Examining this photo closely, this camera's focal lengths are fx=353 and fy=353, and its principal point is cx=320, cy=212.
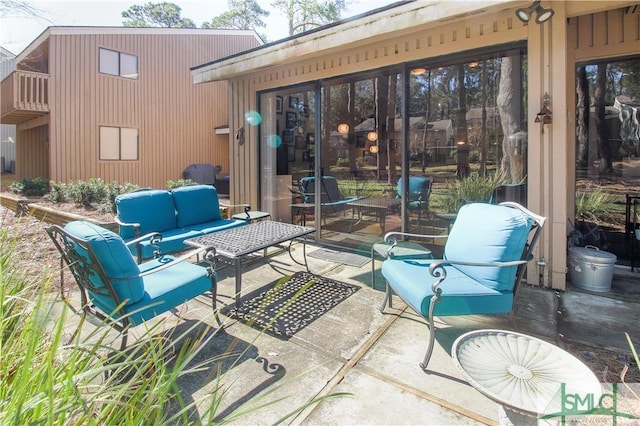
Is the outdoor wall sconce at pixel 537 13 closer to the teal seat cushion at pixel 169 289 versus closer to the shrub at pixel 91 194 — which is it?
the teal seat cushion at pixel 169 289

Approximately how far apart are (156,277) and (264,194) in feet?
12.2

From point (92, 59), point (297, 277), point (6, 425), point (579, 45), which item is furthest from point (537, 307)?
point (92, 59)

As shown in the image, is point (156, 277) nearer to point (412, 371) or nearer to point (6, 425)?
point (6, 425)

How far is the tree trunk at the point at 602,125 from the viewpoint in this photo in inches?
169

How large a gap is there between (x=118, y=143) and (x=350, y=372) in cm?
1235

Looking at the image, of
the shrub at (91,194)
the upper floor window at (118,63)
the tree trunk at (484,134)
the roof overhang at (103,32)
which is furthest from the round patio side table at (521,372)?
the upper floor window at (118,63)

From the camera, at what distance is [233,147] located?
658 cm

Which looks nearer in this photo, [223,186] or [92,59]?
[92,59]

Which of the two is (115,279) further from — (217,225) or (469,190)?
(469,190)

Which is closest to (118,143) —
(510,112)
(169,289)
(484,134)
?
(169,289)

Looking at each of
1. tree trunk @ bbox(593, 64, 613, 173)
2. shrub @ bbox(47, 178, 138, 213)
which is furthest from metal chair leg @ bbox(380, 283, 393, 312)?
shrub @ bbox(47, 178, 138, 213)

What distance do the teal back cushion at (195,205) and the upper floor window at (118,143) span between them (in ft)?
28.3

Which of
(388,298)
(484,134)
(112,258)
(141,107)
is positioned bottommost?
(388,298)

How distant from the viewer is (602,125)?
4348 mm
